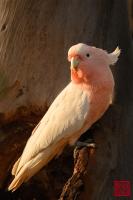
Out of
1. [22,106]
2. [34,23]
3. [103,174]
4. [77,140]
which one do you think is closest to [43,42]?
Result: [34,23]

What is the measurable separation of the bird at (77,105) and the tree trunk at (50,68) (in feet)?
0.63

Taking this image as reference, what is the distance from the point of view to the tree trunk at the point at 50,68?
9.20ft

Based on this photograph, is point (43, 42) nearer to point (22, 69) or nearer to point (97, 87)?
point (22, 69)

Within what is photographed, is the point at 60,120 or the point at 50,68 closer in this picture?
the point at 60,120

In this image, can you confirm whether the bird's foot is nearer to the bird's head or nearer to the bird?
the bird

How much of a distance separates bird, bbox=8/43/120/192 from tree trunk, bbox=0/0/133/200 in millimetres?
191

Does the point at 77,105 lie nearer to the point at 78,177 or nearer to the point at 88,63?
the point at 88,63

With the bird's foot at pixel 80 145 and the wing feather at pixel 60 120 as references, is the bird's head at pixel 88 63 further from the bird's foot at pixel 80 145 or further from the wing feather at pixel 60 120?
the bird's foot at pixel 80 145

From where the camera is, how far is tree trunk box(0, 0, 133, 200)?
280 cm

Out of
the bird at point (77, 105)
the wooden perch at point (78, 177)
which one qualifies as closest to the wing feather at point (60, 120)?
the bird at point (77, 105)

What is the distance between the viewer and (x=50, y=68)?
9.36ft

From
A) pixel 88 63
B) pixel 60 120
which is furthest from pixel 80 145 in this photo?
pixel 88 63

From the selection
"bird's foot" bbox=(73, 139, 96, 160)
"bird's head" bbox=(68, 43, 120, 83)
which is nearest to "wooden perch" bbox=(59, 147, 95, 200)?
"bird's foot" bbox=(73, 139, 96, 160)

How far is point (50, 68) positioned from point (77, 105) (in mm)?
381
